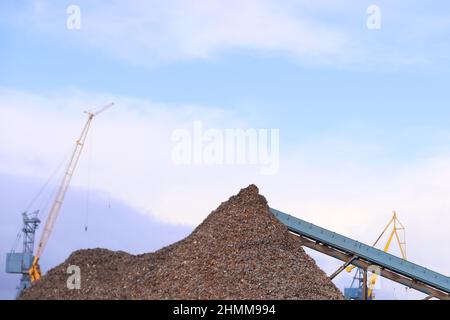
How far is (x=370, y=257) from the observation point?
28.6 meters

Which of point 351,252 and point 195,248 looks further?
point 351,252

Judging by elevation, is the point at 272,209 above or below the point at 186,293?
above

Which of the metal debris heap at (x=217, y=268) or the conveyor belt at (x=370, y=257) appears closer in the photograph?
the metal debris heap at (x=217, y=268)

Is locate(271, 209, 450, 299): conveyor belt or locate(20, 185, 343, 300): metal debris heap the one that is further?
locate(271, 209, 450, 299): conveyor belt

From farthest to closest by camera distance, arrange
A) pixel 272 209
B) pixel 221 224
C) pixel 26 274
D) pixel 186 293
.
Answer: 1. pixel 26 274
2. pixel 272 209
3. pixel 221 224
4. pixel 186 293

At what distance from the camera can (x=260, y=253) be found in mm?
23781

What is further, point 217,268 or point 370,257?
point 370,257

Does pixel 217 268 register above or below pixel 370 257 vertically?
below

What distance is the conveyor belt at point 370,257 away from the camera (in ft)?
91.4

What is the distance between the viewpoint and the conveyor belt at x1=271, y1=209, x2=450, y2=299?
27.9 m

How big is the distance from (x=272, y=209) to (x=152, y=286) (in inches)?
252

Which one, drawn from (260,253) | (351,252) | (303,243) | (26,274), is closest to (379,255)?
(351,252)
